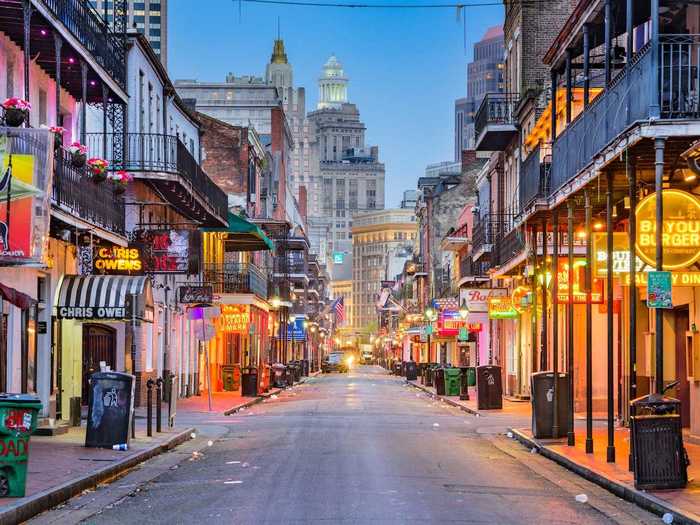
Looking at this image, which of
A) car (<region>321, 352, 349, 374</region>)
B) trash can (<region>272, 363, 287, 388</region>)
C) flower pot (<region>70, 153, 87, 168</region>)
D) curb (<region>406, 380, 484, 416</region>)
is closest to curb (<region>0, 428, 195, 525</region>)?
flower pot (<region>70, 153, 87, 168</region>)

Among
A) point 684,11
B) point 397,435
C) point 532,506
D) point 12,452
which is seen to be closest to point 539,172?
point 684,11

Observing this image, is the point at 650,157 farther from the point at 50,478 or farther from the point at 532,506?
the point at 50,478

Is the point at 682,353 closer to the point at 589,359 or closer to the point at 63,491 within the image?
the point at 589,359

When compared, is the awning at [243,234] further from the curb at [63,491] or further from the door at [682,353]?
the curb at [63,491]

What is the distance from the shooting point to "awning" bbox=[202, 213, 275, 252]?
46569 mm

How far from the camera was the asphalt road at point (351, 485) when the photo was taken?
13.0 m

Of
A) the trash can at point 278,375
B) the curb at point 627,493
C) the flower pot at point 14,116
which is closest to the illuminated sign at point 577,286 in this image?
the curb at point 627,493

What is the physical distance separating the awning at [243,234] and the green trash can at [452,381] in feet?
28.4

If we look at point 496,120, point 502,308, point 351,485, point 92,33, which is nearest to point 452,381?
point 502,308

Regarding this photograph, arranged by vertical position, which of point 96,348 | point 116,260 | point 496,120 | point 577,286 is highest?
point 496,120

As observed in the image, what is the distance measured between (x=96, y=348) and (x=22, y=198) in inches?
618

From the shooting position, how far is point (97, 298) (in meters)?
24.9

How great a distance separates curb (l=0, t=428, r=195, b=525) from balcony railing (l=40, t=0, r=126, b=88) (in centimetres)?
744

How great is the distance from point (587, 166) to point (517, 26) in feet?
90.2
